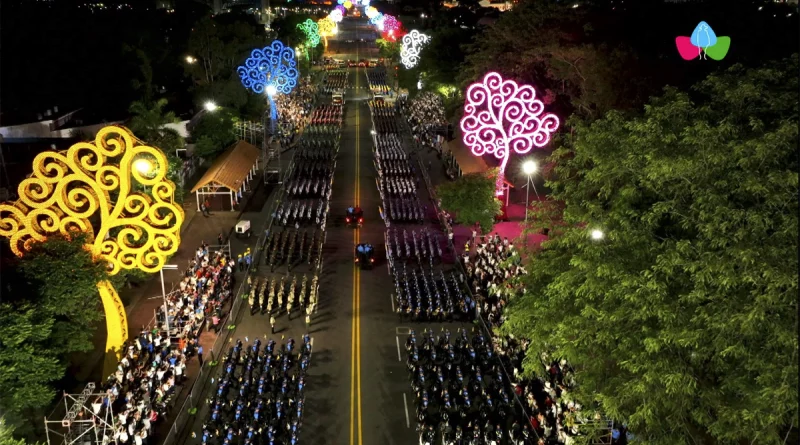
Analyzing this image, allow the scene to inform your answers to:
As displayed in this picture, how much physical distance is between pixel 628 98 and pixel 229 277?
71.4 ft

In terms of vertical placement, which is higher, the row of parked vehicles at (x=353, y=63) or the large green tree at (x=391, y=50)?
the large green tree at (x=391, y=50)

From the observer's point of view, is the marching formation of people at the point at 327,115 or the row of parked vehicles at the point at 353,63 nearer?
the marching formation of people at the point at 327,115

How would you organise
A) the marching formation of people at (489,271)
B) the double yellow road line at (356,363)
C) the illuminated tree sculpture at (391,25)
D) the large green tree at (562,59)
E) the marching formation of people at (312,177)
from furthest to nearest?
the illuminated tree sculpture at (391,25), the marching formation of people at (312,177), the large green tree at (562,59), the marching formation of people at (489,271), the double yellow road line at (356,363)

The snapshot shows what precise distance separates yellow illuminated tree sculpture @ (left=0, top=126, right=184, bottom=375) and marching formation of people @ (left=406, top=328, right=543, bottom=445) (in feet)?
33.1

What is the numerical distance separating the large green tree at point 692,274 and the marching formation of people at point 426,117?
45.1 meters

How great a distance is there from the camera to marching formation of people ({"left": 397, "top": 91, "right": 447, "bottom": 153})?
63844mm

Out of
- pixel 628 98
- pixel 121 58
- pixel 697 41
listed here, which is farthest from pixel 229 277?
pixel 121 58

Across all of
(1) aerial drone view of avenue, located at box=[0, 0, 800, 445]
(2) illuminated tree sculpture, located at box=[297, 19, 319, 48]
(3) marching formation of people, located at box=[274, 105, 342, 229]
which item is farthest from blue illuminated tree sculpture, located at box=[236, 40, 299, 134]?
(2) illuminated tree sculpture, located at box=[297, 19, 319, 48]

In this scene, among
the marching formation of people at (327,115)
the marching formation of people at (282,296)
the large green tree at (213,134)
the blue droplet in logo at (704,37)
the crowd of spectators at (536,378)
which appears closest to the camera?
the crowd of spectators at (536,378)

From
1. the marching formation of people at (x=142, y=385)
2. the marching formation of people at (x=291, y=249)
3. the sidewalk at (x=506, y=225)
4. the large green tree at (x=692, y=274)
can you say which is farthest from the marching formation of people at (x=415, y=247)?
the large green tree at (x=692, y=274)

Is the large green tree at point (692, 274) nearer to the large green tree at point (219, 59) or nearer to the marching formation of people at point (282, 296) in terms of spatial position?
the marching formation of people at point (282, 296)

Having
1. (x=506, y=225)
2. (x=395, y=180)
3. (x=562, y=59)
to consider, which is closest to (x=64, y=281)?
(x=506, y=225)

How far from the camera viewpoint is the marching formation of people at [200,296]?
88.4ft

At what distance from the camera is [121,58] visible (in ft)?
179
